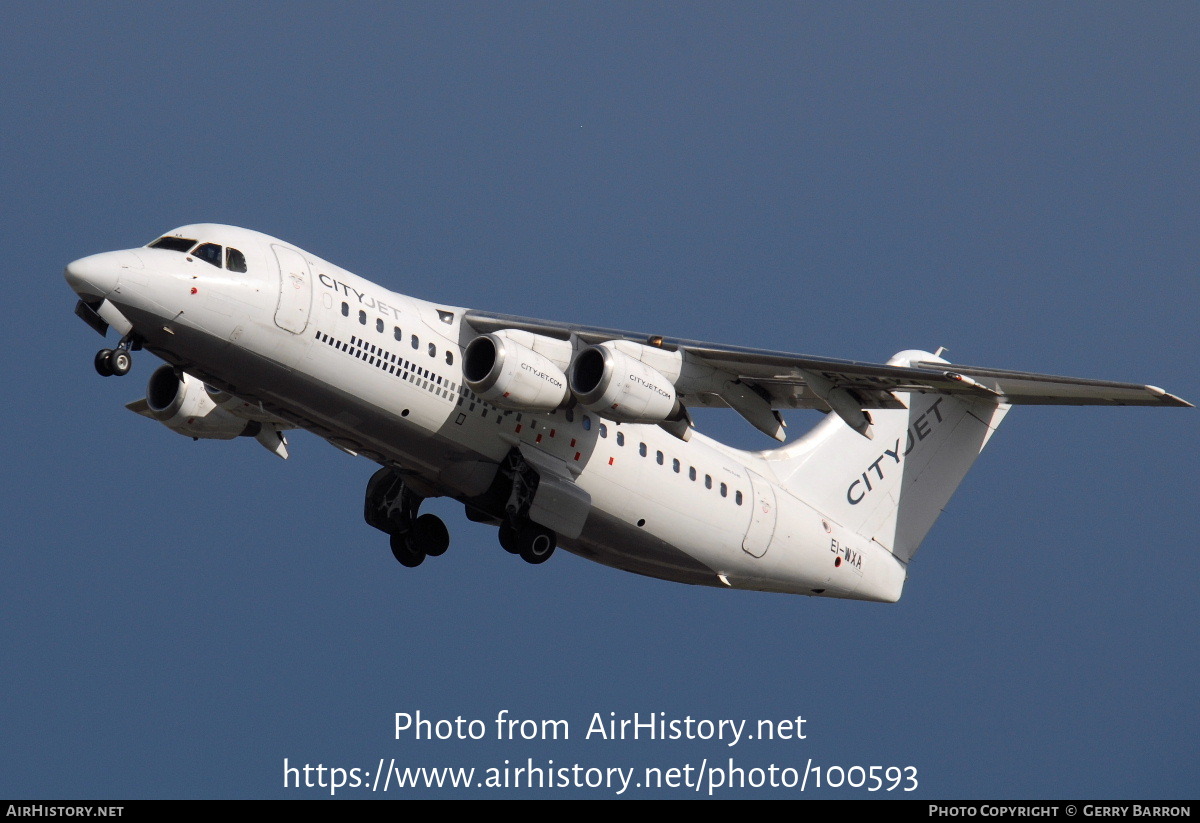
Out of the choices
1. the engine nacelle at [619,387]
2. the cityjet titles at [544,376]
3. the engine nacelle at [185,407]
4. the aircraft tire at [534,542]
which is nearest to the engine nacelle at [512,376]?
the cityjet titles at [544,376]

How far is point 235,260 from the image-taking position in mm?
14367

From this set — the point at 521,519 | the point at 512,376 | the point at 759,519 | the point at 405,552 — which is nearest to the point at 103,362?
the point at 512,376

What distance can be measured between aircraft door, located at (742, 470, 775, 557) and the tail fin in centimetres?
88

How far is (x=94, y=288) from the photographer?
13594mm

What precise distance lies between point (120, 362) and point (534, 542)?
14.4ft

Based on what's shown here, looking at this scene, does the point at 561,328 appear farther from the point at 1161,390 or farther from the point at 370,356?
the point at 1161,390

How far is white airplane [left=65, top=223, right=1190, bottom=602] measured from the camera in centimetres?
1428

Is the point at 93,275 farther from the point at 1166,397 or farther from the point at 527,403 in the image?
the point at 1166,397

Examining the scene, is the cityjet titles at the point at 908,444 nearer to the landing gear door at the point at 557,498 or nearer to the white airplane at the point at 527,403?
the white airplane at the point at 527,403

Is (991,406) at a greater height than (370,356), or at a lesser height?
greater

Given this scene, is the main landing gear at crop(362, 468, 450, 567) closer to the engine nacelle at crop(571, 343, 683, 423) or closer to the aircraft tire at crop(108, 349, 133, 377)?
the engine nacelle at crop(571, 343, 683, 423)

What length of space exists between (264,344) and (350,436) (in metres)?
1.44

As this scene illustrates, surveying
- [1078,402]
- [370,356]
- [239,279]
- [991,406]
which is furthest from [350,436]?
[991,406]

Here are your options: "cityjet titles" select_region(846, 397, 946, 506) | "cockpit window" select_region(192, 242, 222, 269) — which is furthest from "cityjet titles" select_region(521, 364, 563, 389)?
"cityjet titles" select_region(846, 397, 946, 506)
